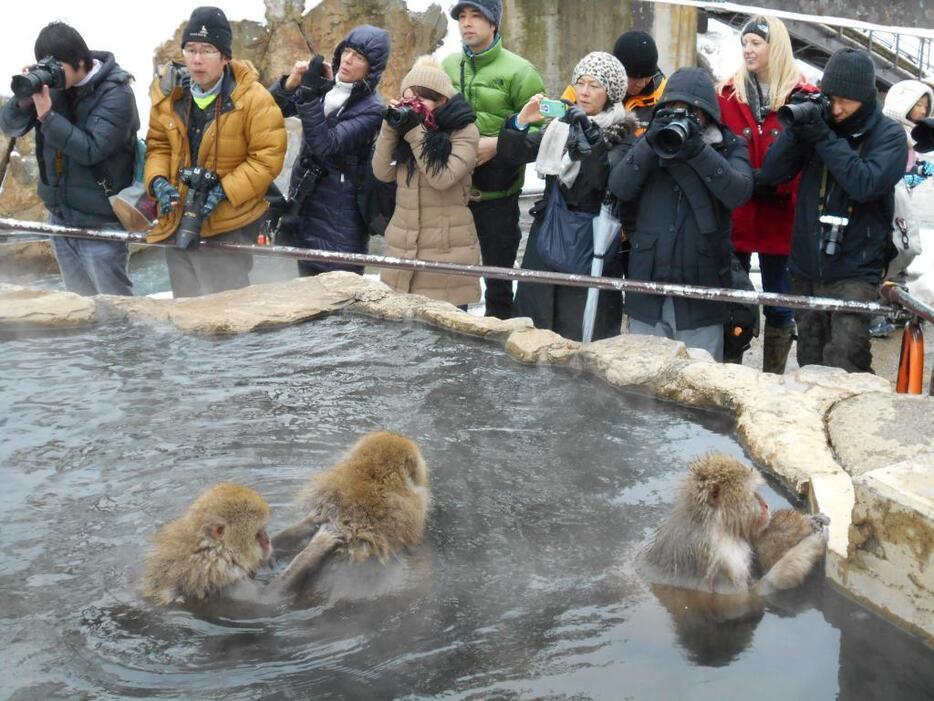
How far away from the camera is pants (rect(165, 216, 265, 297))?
6.13 m

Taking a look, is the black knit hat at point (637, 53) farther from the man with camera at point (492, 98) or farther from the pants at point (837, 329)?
the pants at point (837, 329)

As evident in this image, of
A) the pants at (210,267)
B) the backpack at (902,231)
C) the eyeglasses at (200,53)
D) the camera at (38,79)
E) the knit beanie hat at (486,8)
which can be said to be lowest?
the pants at (210,267)

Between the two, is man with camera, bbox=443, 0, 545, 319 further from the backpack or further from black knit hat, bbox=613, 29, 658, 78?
the backpack

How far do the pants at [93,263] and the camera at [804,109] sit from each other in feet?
12.6

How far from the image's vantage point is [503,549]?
3.30m

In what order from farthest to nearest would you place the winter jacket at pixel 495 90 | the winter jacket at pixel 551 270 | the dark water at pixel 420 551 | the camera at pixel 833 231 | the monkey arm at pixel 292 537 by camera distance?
the winter jacket at pixel 495 90, the winter jacket at pixel 551 270, the camera at pixel 833 231, the monkey arm at pixel 292 537, the dark water at pixel 420 551

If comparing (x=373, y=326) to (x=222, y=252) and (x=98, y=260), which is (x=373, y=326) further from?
(x=98, y=260)

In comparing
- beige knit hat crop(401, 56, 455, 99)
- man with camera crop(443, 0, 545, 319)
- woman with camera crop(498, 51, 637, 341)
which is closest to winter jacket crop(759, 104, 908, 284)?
woman with camera crop(498, 51, 637, 341)

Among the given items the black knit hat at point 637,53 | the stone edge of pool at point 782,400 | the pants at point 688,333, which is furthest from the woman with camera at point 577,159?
the stone edge of pool at point 782,400

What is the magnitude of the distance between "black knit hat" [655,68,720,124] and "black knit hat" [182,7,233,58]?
2.40m

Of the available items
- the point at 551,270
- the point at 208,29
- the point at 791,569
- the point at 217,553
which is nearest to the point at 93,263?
the point at 208,29

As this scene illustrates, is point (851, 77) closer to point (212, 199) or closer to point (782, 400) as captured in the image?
point (782, 400)

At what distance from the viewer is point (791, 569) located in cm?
300

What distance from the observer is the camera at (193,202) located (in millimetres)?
5656
